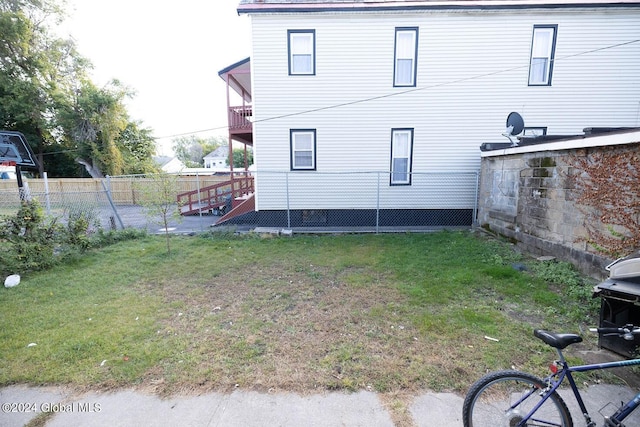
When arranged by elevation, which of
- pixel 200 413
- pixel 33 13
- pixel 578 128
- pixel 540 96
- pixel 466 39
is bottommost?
pixel 200 413

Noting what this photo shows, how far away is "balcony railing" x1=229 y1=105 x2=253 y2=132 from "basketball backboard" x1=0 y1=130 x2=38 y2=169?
6.14 meters

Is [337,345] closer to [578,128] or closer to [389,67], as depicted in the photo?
[389,67]

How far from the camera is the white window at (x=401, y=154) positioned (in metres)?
9.02

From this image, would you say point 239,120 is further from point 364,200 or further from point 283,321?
point 283,321

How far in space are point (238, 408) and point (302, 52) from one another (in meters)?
9.00

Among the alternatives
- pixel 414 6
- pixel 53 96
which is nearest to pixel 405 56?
pixel 414 6

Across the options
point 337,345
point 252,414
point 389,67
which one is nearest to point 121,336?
point 252,414

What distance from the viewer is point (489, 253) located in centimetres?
616

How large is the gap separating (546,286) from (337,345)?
362 cm

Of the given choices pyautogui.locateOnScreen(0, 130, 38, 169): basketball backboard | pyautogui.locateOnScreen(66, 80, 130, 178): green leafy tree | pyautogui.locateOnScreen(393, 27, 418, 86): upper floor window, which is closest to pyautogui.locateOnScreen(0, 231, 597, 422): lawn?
pyautogui.locateOnScreen(0, 130, 38, 169): basketball backboard

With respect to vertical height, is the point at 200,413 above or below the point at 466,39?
below

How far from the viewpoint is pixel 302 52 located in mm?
8641

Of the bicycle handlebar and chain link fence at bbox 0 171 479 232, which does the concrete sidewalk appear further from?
chain link fence at bbox 0 171 479 232

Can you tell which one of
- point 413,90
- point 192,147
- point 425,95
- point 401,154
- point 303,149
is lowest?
point 401,154
